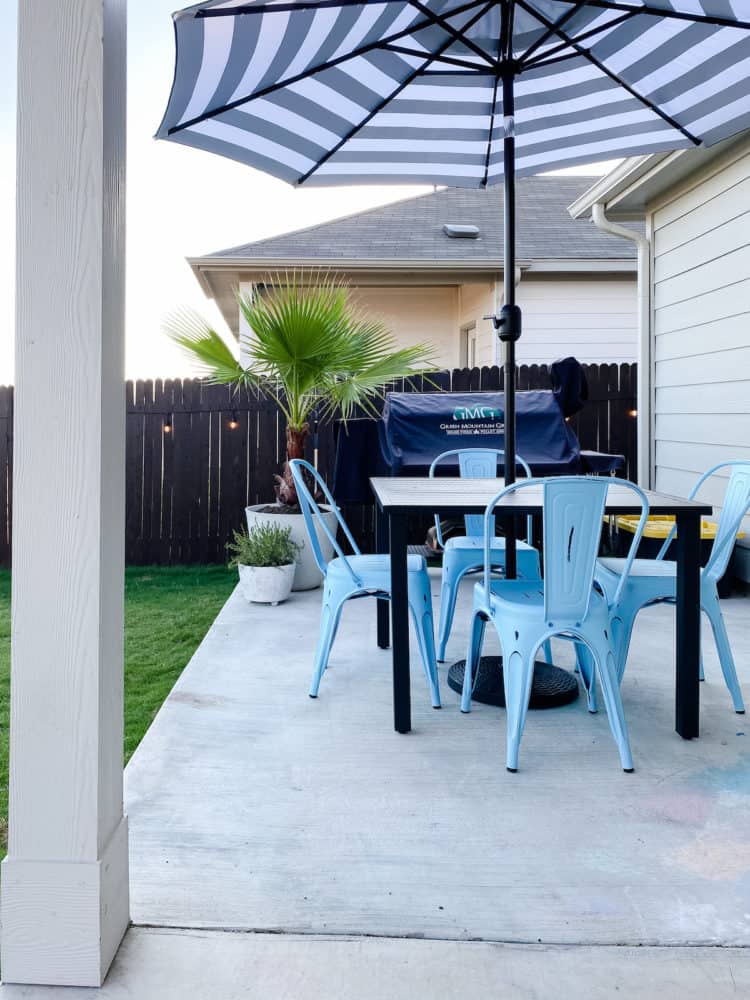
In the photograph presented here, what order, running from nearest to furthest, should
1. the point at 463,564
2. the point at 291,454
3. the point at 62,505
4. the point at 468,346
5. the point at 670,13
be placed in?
the point at 62,505, the point at 670,13, the point at 463,564, the point at 291,454, the point at 468,346

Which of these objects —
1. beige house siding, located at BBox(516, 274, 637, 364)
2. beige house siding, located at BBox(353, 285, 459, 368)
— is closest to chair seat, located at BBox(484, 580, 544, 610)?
beige house siding, located at BBox(516, 274, 637, 364)

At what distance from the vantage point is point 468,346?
10195 mm

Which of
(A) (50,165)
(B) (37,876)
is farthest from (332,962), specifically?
(A) (50,165)

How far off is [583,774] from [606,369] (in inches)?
219

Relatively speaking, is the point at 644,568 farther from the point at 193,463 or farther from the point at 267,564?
the point at 193,463

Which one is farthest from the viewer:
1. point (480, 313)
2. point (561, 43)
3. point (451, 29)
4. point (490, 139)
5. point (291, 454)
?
point (480, 313)

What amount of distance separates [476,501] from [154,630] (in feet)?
8.03

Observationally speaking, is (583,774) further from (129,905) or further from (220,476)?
(220,476)

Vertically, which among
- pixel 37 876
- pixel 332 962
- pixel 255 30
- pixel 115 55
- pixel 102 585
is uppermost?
pixel 255 30

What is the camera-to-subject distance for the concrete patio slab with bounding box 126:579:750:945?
5.69ft

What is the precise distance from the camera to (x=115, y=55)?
154 cm

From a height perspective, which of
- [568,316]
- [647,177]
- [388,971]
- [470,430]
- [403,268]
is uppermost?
[403,268]

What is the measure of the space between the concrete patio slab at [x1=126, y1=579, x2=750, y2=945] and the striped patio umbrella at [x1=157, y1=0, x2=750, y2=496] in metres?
1.11

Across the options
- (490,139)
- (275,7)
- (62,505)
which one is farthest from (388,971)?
(490,139)
